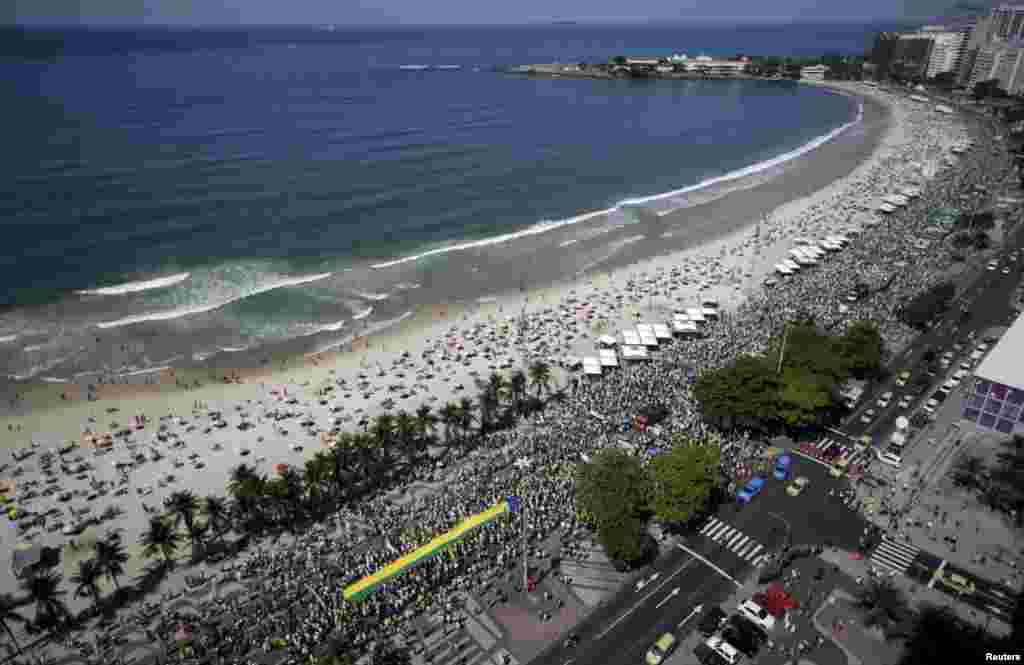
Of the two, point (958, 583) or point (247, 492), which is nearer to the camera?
point (958, 583)

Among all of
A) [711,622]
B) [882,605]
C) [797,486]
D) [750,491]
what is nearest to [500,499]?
[711,622]

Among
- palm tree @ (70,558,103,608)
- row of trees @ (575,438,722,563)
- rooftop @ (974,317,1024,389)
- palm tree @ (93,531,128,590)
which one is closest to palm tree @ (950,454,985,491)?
rooftop @ (974,317,1024,389)

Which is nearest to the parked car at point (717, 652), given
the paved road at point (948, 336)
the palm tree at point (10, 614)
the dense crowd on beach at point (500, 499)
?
the dense crowd on beach at point (500, 499)

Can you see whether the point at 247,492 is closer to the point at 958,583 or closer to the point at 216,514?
the point at 216,514

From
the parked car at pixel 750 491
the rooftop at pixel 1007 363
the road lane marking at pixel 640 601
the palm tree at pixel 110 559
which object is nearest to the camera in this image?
the road lane marking at pixel 640 601

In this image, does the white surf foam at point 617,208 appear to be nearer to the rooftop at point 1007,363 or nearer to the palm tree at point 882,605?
the rooftop at point 1007,363

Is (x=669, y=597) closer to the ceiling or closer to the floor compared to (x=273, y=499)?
closer to the floor
